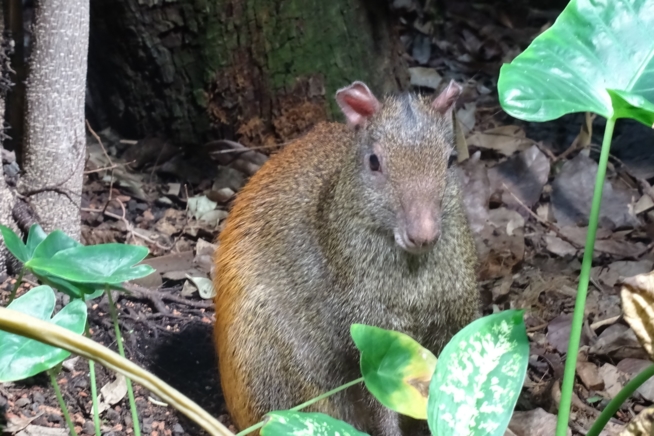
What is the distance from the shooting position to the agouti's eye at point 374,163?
2.55 meters

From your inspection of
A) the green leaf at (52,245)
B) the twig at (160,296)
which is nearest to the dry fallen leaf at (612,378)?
the twig at (160,296)

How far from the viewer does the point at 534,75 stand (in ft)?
6.63

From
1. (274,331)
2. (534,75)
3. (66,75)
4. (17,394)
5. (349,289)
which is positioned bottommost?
(17,394)

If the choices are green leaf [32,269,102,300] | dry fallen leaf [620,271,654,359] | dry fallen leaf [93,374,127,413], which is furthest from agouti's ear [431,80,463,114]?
dry fallen leaf [93,374,127,413]

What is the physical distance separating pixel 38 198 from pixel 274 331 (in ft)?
3.53

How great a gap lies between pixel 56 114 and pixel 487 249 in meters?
2.17

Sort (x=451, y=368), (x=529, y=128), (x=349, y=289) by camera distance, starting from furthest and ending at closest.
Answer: (x=529, y=128), (x=349, y=289), (x=451, y=368)

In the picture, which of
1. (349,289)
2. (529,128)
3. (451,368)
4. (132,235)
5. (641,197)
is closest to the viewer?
(451,368)

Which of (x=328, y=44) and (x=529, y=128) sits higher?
(x=328, y=44)

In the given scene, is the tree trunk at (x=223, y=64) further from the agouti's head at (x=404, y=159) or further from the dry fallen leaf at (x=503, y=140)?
the agouti's head at (x=404, y=159)

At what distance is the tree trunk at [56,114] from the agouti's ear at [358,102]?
1017mm

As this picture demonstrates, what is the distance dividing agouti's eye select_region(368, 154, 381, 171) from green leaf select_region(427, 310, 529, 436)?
0.84 m

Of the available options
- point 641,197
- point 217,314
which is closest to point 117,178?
point 217,314

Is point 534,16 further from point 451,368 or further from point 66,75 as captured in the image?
point 451,368
